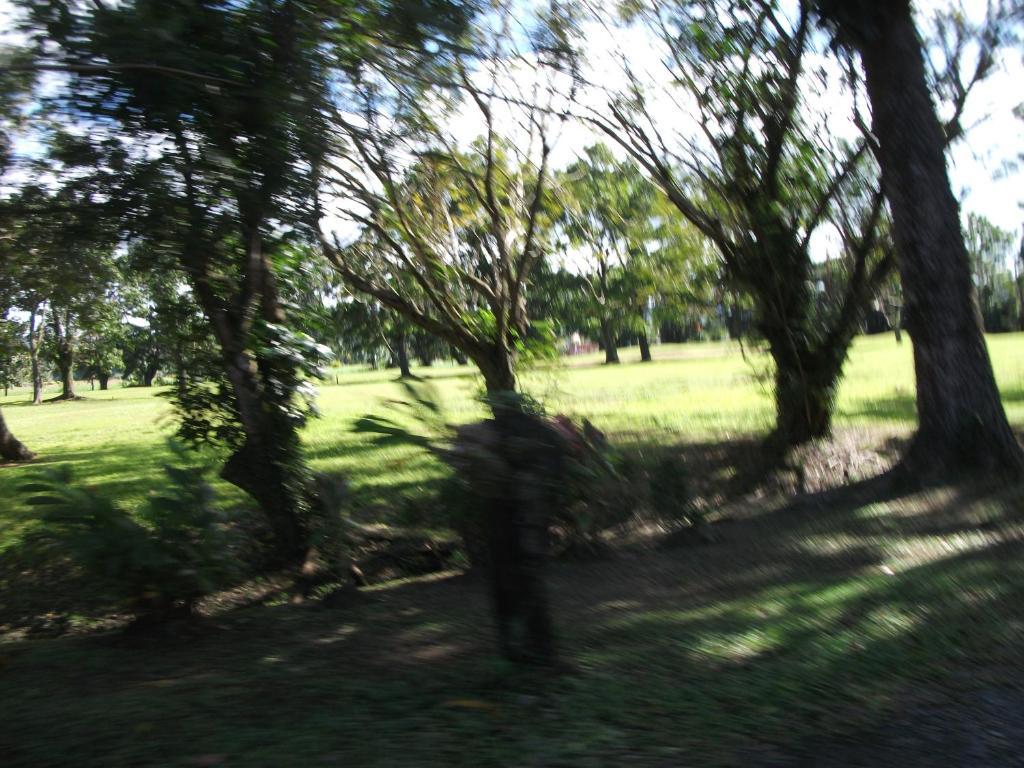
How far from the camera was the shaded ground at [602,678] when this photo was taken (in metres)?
3.64

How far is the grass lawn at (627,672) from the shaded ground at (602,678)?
0.06ft

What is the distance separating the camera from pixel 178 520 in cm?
573

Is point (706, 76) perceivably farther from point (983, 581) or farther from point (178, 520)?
point (178, 520)

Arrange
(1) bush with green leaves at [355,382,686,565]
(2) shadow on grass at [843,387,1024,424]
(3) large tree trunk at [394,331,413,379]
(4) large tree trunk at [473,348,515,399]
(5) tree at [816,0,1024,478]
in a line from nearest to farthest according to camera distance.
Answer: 1. (1) bush with green leaves at [355,382,686,565]
2. (5) tree at [816,0,1024,478]
3. (4) large tree trunk at [473,348,515,399]
4. (2) shadow on grass at [843,387,1024,424]
5. (3) large tree trunk at [394,331,413,379]

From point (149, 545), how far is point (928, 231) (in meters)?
9.18

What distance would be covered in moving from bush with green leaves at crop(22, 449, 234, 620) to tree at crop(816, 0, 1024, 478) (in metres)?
8.08

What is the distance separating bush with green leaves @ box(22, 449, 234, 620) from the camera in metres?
5.36

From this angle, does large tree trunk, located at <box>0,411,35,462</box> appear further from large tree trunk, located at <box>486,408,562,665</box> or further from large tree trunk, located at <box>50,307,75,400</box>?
large tree trunk, located at <box>50,307,75,400</box>

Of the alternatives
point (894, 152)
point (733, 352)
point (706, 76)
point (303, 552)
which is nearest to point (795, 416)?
point (733, 352)

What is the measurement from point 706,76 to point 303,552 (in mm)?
8351

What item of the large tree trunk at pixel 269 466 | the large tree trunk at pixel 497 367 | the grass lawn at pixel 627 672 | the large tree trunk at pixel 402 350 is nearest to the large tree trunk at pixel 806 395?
the grass lawn at pixel 627 672

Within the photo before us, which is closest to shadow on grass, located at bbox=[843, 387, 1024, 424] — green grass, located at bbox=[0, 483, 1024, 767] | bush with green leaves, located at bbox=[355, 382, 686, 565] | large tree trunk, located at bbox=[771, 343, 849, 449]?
large tree trunk, located at bbox=[771, 343, 849, 449]

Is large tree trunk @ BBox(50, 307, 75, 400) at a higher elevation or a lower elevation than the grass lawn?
higher

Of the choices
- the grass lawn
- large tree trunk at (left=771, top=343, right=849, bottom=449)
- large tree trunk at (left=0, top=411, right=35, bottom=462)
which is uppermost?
large tree trunk at (left=771, top=343, right=849, bottom=449)
